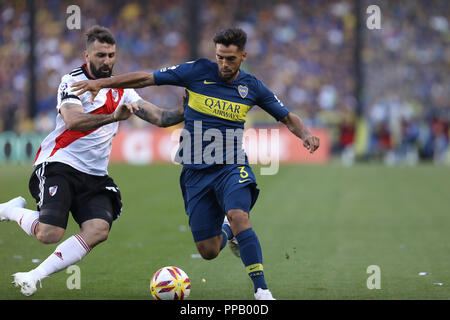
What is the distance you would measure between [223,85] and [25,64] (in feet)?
83.7

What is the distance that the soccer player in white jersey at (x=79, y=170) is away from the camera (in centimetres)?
603

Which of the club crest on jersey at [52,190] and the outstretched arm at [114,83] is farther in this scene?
the club crest on jersey at [52,190]

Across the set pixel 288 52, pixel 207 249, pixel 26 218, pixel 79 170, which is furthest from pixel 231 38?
pixel 288 52

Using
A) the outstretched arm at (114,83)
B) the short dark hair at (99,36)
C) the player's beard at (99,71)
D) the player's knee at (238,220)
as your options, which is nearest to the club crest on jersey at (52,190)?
the outstretched arm at (114,83)

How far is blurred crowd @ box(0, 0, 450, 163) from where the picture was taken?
95.8 feet

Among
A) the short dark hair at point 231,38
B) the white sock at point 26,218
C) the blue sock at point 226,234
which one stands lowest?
the blue sock at point 226,234

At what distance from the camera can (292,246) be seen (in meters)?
8.95

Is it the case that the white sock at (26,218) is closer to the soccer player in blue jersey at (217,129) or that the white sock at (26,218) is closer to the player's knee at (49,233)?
the player's knee at (49,233)

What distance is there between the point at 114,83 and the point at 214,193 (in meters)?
1.29

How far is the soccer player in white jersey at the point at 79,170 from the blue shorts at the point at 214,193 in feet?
1.96

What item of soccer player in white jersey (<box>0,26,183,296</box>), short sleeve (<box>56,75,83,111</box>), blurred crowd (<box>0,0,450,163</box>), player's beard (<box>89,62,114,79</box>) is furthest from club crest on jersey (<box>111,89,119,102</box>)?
blurred crowd (<box>0,0,450,163</box>)
